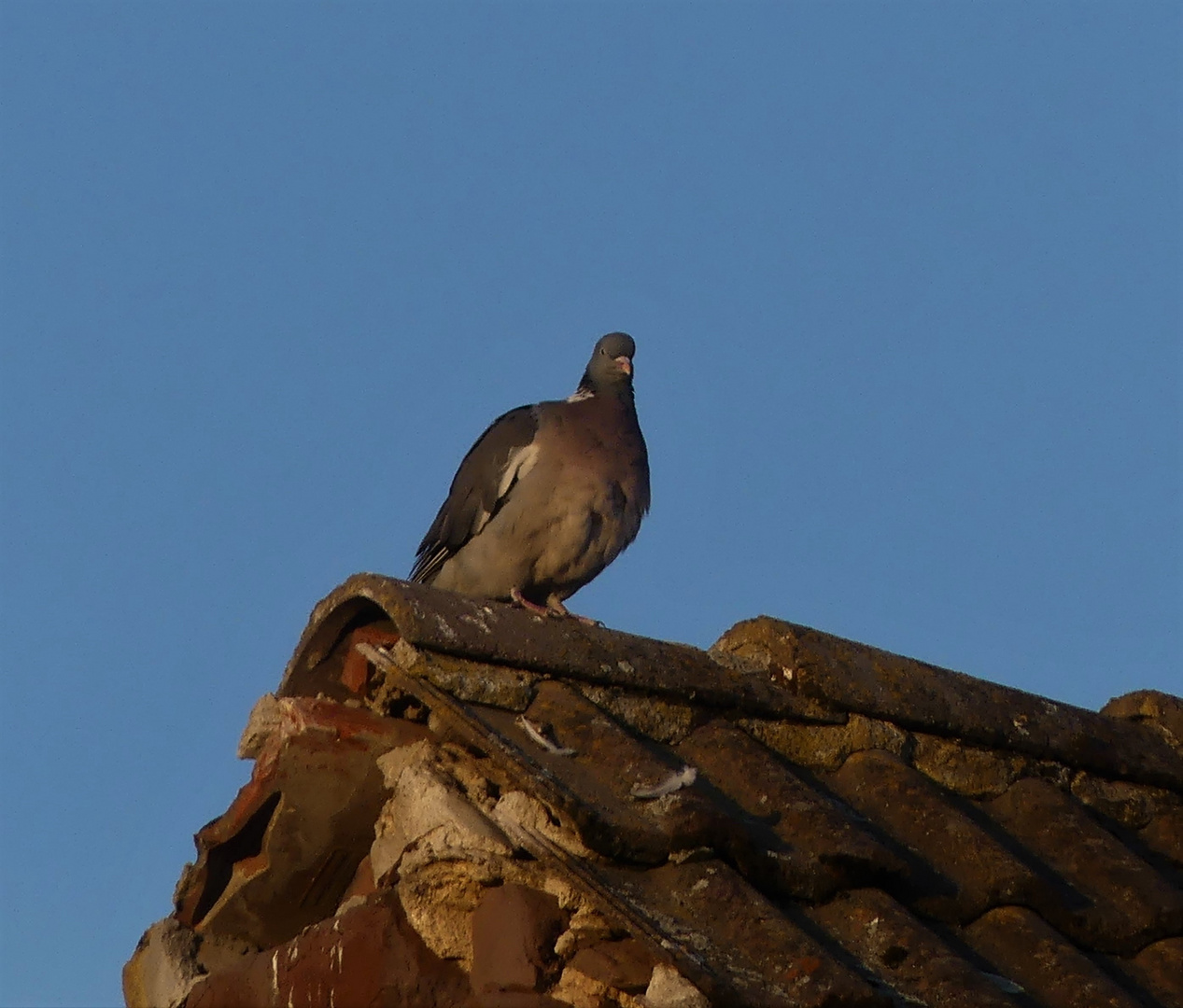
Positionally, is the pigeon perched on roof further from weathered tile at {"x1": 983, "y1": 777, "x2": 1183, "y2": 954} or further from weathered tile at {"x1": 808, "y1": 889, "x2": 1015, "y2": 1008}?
weathered tile at {"x1": 808, "y1": 889, "x2": 1015, "y2": 1008}

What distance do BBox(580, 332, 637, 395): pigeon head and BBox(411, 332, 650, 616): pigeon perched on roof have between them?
33 cm

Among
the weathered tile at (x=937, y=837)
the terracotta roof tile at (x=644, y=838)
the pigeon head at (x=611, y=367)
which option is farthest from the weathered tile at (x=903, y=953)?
the pigeon head at (x=611, y=367)

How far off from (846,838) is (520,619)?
0.67m

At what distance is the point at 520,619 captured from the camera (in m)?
2.86

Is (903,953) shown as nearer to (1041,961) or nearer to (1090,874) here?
(1041,961)

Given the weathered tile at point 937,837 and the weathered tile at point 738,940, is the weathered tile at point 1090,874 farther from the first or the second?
the weathered tile at point 738,940

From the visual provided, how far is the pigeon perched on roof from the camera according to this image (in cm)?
556

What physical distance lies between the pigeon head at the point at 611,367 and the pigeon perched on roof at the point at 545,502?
0.33 meters

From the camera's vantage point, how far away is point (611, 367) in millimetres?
6426

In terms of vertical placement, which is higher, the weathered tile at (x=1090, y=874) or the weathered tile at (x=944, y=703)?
the weathered tile at (x=944, y=703)

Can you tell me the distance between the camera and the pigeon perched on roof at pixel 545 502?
5.56m

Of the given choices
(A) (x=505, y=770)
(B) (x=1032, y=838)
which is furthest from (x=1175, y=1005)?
(A) (x=505, y=770)

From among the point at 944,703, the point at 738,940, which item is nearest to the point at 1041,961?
the point at 738,940

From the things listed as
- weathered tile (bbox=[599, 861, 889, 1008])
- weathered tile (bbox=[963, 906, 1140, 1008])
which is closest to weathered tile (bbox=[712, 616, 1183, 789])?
weathered tile (bbox=[963, 906, 1140, 1008])
